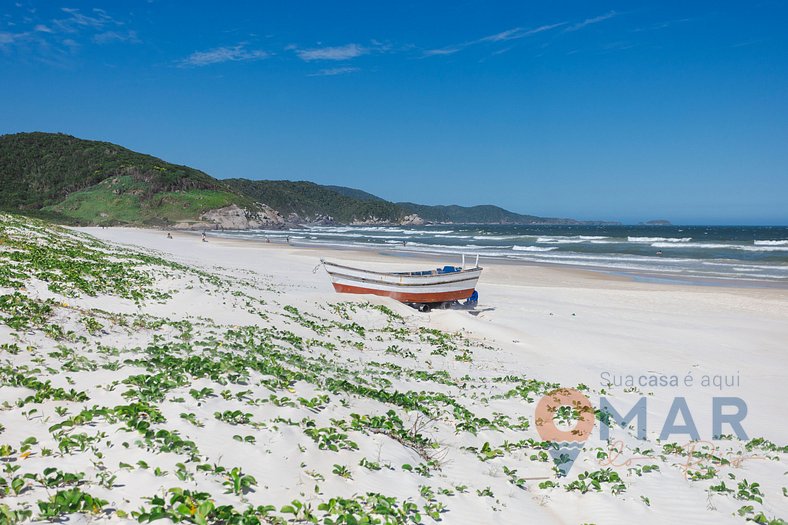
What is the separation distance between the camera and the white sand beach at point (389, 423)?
15.4 ft

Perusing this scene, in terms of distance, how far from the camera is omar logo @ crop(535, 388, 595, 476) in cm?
668

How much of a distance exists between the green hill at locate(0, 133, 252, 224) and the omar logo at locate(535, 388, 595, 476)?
92.1 m

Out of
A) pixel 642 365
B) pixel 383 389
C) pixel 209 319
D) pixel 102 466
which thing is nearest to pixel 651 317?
pixel 642 365

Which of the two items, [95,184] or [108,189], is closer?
[108,189]

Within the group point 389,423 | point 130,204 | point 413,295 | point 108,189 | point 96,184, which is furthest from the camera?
point 96,184

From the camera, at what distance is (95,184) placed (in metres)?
105

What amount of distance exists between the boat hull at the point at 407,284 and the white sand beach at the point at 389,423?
4736 millimetres

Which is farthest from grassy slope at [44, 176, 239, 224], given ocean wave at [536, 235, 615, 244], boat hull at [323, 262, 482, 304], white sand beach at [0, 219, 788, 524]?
white sand beach at [0, 219, 788, 524]

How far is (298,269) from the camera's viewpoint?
1219 inches

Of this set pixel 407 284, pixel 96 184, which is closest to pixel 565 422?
pixel 407 284

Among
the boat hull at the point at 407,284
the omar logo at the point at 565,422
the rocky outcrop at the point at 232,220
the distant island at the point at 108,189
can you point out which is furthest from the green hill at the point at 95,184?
the omar logo at the point at 565,422

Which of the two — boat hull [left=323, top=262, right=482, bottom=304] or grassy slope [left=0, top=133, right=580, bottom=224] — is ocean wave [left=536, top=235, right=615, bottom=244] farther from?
grassy slope [left=0, top=133, right=580, bottom=224]

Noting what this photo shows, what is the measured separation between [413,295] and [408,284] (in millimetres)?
524

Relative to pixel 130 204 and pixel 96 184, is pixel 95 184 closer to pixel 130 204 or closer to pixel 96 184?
pixel 96 184
